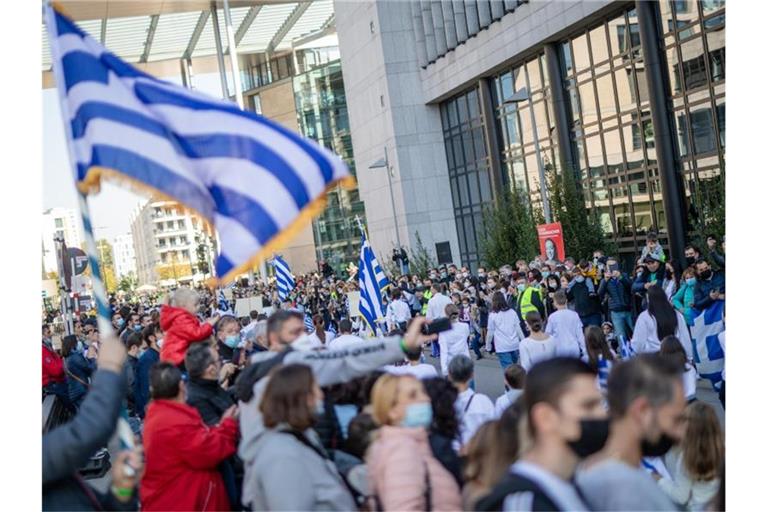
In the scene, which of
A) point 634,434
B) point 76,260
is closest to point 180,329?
point 634,434

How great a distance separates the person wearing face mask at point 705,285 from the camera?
12148mm

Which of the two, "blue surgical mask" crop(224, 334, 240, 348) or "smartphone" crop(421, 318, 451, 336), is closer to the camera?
"smartphone" crop(421, 318, 451, 336)

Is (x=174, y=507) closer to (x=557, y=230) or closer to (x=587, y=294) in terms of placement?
(x=587, y=294)

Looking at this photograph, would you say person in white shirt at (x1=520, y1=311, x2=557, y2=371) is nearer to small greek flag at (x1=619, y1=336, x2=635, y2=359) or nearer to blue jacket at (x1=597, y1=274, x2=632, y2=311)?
small greek flag at (x1=619, y1=336, x2=635, y2=359)

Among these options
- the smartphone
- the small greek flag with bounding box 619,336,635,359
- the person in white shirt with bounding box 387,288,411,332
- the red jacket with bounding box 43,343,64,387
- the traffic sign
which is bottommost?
the small greek flag with bounding box 619,336,635,359

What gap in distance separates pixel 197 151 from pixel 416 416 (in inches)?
88.0

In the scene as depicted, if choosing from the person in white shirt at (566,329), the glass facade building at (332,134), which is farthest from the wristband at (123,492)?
the glass facade building at (332,134)

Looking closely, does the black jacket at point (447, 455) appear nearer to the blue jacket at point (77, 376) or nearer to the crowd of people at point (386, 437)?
the crowd of people at point (386, 437)

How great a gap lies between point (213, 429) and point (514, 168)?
33.2 metres

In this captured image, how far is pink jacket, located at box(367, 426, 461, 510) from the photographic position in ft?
14.6

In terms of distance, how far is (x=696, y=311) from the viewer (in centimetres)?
1266

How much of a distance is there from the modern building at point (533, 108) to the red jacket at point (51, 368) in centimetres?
1417

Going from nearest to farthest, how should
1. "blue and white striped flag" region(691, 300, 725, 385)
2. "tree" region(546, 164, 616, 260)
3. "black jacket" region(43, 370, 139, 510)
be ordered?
"black jacket" region(43, 370, 139, 510) → "blue and white striped flag" region(691, 300, 725, 385) → "tree" region(546, 164, 616, 260)

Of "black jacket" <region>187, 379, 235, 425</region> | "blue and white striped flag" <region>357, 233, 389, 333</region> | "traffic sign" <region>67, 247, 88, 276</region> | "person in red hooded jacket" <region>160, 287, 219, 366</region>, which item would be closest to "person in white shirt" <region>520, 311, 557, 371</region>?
"person in red hooded jacket" <region>160, 287, 219, 366</region>
